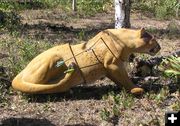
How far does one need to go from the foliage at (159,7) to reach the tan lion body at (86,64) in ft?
24.9

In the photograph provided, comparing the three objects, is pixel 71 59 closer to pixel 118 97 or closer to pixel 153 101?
pixel 118 97

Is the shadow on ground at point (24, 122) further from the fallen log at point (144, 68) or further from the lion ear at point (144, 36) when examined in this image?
the fallen log at point (144, 68)

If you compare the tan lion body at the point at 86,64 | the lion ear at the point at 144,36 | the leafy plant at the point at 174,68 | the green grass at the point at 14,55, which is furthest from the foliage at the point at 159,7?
the tan lion body at the point at 86,64

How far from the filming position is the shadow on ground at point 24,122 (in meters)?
6.27

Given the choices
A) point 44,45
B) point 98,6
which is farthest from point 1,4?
point 44,45

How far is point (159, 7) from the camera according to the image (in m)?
16.0

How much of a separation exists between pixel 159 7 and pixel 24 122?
10491mm

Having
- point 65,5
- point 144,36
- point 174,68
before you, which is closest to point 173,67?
point 174,68

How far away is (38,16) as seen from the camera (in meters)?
15.0

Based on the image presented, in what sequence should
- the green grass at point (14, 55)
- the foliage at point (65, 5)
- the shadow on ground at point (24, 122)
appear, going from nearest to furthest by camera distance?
1. the shadow on ground at point (24, 122)
2. the green grass at point (14, 55)
3. the foliage at point (65, 5)

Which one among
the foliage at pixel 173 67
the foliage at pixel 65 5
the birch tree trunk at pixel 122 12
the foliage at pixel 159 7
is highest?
the birch tree trunk at pixel 122 12

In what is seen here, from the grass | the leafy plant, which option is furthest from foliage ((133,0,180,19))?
the grass

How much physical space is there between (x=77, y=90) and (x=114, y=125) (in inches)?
54.4

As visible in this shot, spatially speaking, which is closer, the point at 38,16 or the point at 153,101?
the point at 153,101
